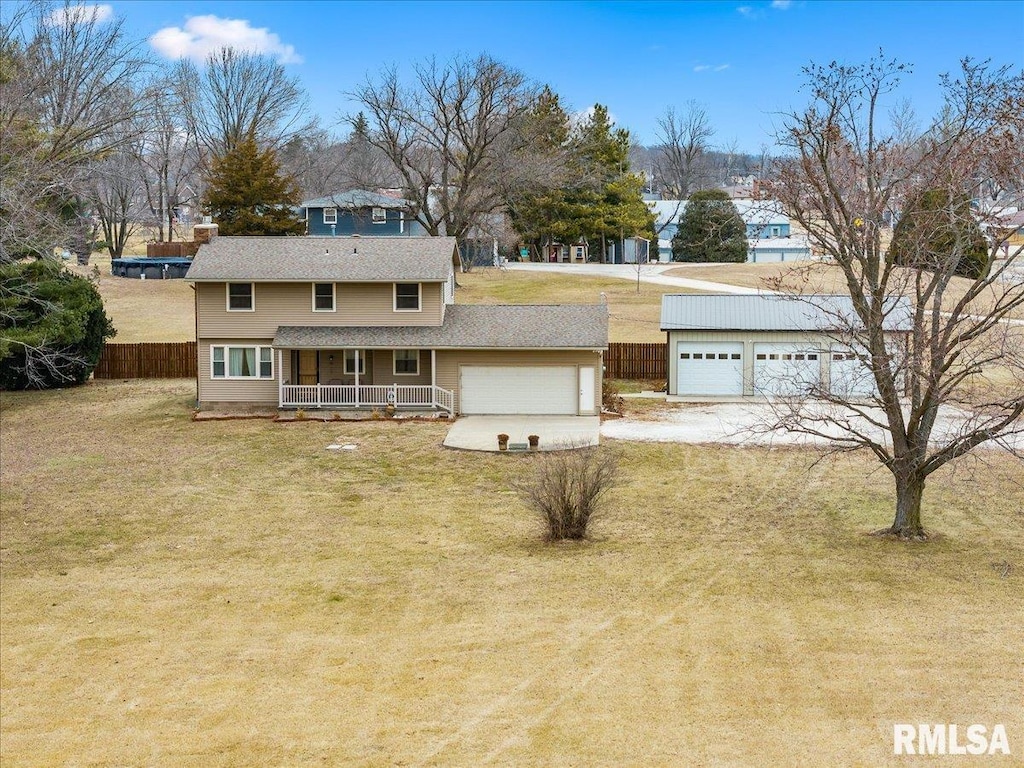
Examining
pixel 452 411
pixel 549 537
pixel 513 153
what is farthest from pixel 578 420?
pixel 513 153

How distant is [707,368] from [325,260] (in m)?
13.4

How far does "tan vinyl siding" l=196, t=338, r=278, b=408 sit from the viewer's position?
34281 mm

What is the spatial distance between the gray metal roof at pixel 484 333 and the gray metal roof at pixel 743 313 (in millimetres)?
3593

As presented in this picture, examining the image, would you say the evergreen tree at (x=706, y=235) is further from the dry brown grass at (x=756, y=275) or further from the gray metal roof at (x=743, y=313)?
the gray metal roof at (x=743, y=313)

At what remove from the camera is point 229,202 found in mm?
57625

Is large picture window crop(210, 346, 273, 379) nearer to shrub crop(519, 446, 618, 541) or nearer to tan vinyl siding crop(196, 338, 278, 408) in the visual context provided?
tan vinyl siding crop(196, 338, 278, 408)

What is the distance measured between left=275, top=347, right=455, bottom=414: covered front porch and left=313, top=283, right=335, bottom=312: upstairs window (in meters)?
1.36

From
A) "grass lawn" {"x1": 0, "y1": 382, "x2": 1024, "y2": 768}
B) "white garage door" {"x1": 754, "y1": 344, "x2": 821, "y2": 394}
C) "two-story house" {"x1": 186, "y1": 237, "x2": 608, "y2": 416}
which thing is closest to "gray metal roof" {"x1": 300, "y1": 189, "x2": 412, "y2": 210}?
"two-story house" {"x1": 186, "y1": 237, "x2": 608, "y2": 416}

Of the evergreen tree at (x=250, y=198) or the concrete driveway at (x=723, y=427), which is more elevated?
the evergreen tree at (x=250, y=198)

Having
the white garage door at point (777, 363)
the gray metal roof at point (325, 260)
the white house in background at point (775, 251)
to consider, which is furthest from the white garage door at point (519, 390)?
the white house in background at point (775, 251)

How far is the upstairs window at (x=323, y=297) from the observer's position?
34188mm

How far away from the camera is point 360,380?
34.5 meters

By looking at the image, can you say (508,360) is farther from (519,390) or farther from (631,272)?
(631,272)

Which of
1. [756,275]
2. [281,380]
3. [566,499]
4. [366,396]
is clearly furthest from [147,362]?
[756,275]
